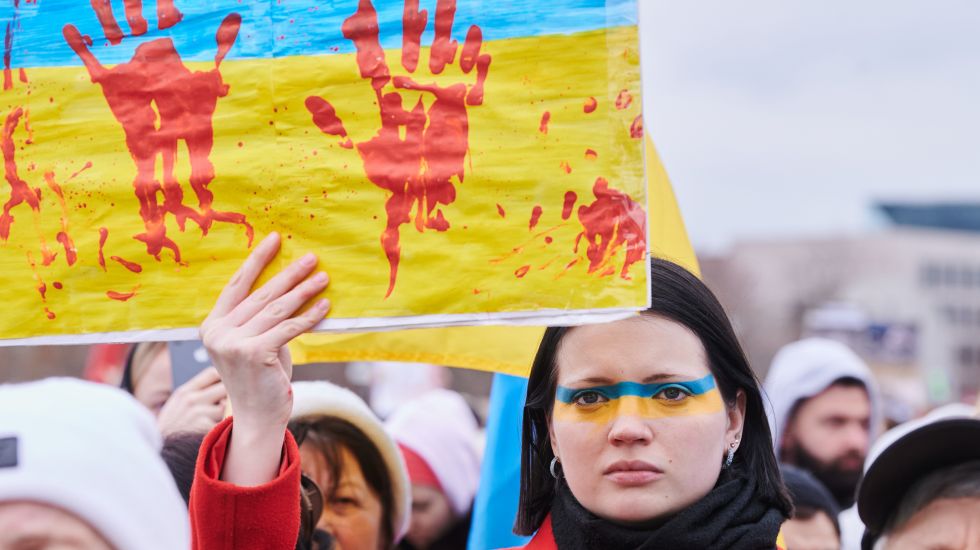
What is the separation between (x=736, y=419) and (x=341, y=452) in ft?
4.27

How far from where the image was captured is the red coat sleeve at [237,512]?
2.23 meters

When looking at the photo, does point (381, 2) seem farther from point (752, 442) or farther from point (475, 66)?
point (752, 442)

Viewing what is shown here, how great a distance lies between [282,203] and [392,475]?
58.9 inches

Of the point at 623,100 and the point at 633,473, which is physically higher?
the point at 623,100

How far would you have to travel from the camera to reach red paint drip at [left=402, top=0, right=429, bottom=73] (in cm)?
231

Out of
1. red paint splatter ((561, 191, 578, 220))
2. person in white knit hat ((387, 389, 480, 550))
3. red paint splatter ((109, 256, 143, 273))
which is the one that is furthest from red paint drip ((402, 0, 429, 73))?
person in white knit hat ((387, 389, 480, 550))

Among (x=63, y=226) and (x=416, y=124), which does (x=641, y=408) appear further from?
(x=63, y=226)

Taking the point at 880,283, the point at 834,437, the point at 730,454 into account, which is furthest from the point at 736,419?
the point at 880,283

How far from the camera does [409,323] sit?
7.32 ft

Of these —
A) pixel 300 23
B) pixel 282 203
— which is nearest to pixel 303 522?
pixel 282 203

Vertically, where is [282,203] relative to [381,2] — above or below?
below

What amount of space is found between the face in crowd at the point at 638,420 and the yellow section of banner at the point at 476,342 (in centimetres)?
91

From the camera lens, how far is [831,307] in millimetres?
74812

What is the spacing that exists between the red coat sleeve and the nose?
58 centimetres
